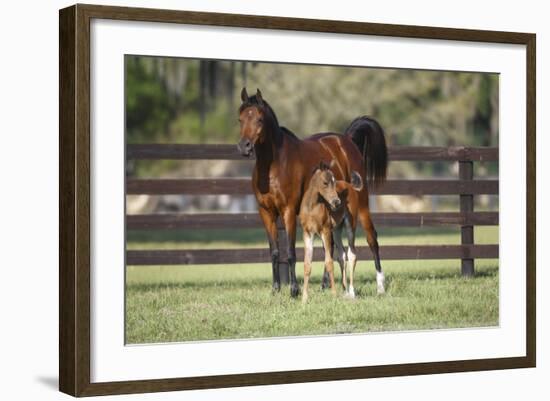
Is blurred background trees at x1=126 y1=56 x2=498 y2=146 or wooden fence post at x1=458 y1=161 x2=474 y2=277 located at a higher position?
blurred background trees at x1=126 y1=56 x2=498 y2=146

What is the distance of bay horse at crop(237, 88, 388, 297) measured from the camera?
30.6ft

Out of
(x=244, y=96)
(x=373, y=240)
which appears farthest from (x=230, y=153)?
(x=373, y=240)

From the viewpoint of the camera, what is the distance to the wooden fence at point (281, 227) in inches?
361

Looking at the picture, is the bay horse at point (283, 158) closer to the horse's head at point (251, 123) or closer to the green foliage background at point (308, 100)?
the horse's head at point (251, 123)

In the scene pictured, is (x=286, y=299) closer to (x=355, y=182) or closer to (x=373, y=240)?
(x=373, y=240)

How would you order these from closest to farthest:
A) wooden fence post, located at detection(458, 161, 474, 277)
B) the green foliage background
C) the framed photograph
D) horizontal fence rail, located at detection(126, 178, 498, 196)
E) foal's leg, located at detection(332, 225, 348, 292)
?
the framed photograph
the green foliage background
horizontal fence rail, located at detection(126, 178, 498, 196)
foal's leg, located at detection(332, 225, 348, 292)
wooden fence post, located at detection(458, 161, 474, 277)

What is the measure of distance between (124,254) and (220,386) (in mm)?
1239

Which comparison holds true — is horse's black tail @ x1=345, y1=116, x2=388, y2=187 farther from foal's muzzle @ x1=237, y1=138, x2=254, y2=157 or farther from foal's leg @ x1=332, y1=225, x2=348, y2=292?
foal's muzzle @ x1=237, y1=138, x2=254, y2=157

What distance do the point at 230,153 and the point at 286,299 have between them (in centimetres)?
129

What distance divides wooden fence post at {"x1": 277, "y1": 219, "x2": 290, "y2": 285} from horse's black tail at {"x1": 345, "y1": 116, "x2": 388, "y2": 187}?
Result: 0.92 meters

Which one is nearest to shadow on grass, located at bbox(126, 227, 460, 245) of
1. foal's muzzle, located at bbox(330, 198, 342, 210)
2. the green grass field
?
the green grass field

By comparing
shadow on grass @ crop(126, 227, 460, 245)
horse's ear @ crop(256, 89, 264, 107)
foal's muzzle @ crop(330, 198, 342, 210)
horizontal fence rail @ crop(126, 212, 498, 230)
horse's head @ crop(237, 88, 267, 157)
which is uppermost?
horse's ear @ crop(256, 89, 264, 107)

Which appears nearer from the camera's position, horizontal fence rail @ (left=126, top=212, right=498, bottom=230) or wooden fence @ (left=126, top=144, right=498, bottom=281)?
wooden fence @ (left=126, top=144, right=498, bottom=281)

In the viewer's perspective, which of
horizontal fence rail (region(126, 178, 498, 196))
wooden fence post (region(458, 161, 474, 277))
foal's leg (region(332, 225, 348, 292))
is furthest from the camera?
wooden fence post (region(458, 161, 474, 277))
